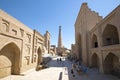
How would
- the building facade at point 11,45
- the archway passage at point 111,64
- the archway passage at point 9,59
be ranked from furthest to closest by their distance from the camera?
the archway passage at point 111,64
the archway passage at point 9,59
the building facade at point 11,45

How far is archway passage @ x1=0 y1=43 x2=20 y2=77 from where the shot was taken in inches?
412

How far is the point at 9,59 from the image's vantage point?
11.7 m

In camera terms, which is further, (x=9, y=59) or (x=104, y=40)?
(x=104, y=40)

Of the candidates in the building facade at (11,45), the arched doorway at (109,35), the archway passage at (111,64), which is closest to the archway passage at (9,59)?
the building facade at (11,45)

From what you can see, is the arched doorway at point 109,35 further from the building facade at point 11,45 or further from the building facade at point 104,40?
the building facade at point 11,45

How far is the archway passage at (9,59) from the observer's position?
10459 mm

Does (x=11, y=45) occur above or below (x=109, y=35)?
below

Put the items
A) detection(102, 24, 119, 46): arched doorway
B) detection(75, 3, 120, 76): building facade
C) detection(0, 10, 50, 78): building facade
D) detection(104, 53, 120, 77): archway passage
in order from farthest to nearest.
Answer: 1. detection(102, 24, 119, 46): arched doorway
2. detection(104, 53, 120, 77): archway passage
3. detection(75, 3, 120, 76): building facade
4. detection(0, 10, 50, 78): building facade

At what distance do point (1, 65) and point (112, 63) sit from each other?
38.5 feet

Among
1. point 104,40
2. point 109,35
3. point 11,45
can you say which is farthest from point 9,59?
point 109,35

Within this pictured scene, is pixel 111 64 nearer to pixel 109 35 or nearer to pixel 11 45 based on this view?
pixel 109 35

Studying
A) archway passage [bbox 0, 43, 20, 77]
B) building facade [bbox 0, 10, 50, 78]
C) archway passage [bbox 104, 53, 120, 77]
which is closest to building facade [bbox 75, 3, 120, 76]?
archway passage [bbox 104, 53, 120, 77]

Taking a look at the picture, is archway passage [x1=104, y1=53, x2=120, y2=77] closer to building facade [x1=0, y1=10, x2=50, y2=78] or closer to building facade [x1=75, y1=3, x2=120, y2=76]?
building facade [x1=75, y1=3, x2=120, y2=76]

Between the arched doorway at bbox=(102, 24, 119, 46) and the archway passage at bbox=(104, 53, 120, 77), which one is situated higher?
the arched doorway at bbox=(102, 24, 119, 46)
